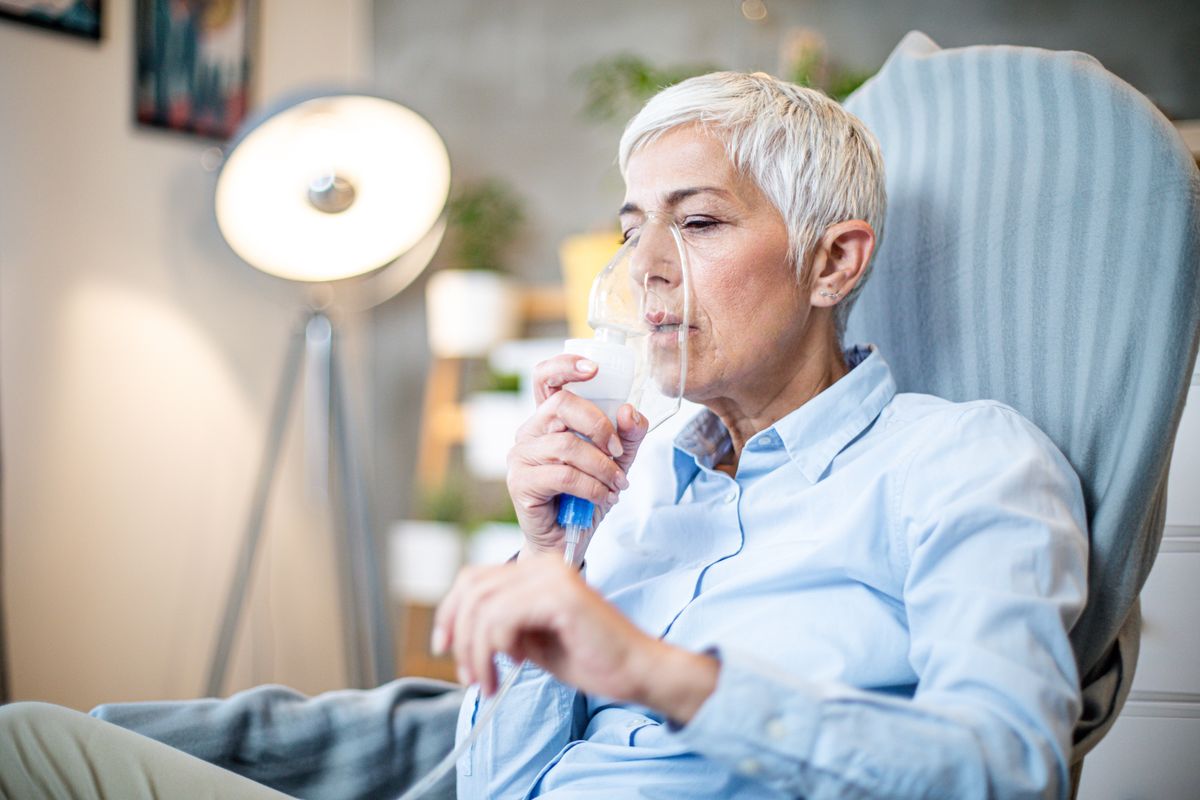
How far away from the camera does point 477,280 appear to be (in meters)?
2.84

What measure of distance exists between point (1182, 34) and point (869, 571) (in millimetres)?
2097

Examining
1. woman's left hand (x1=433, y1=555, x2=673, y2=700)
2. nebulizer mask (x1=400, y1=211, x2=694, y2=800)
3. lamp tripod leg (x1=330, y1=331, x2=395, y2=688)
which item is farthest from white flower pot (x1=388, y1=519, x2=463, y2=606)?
woman's left hand (x1=433, y1=555, x2=673, y2=700)

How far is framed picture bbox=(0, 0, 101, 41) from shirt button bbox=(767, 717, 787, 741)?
93.7 inches

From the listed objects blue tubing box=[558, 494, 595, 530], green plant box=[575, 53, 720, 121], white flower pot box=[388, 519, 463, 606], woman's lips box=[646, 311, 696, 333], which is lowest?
white flower pot box=[388, 519, 463, 606]

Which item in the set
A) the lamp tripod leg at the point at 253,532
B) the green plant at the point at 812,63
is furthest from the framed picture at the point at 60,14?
the green plant at the point at 812,63

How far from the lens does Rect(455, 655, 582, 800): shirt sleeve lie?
3.67 feet

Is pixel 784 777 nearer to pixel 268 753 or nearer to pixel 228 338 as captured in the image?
pixel 268 753

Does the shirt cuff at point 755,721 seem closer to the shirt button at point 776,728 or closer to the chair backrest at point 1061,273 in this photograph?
the shirt button at point 776,728

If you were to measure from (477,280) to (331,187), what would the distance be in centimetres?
62

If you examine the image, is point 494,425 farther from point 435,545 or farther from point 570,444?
point 570,444

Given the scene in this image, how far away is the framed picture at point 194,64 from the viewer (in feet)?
8.73

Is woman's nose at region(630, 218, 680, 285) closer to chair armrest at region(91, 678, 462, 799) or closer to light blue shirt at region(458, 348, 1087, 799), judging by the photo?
light blue shirt at region(458, 348, 1087, 799)

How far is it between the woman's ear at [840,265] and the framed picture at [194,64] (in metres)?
2.11

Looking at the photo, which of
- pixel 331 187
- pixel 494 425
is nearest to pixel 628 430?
pixel 331 187
